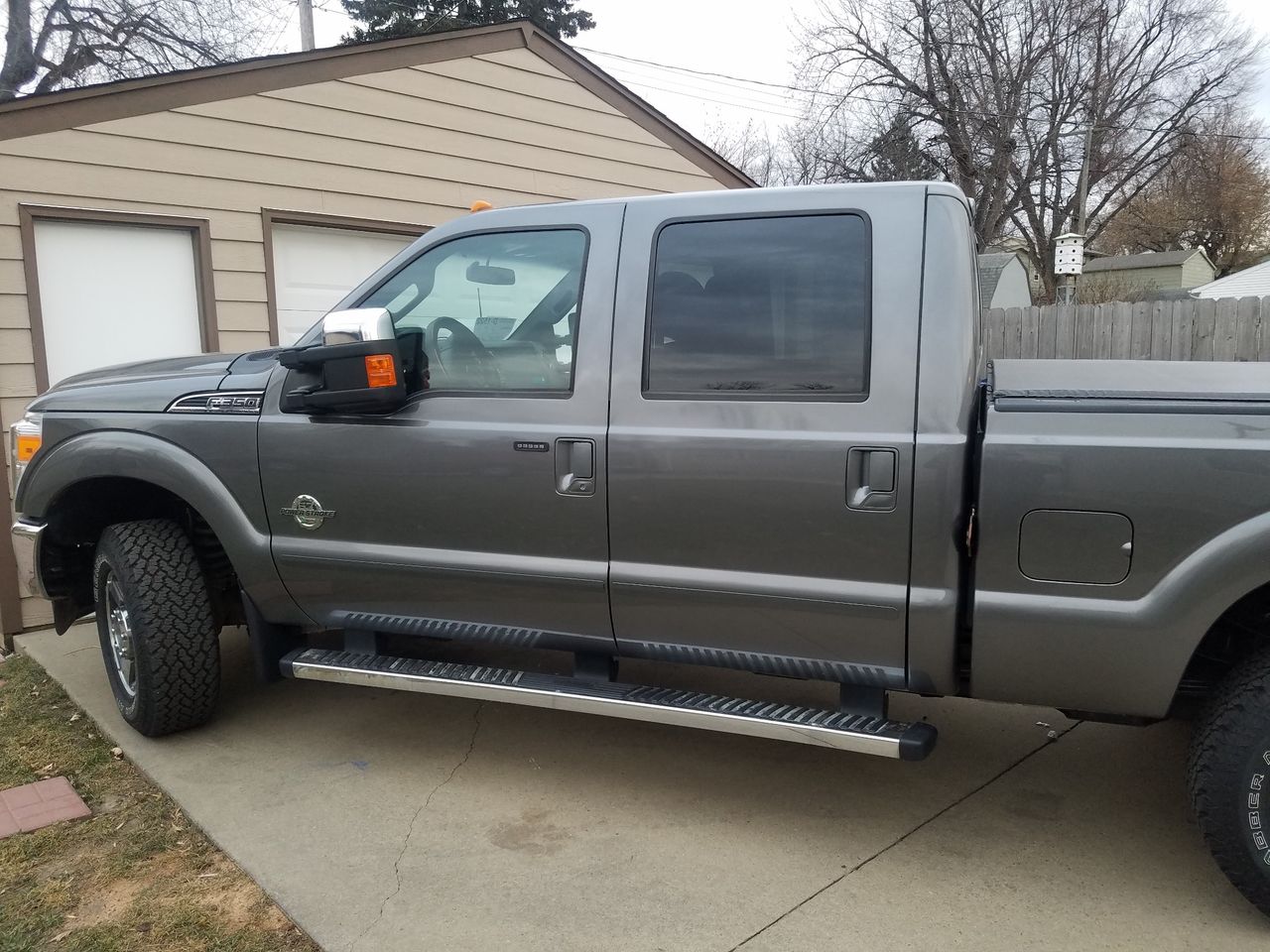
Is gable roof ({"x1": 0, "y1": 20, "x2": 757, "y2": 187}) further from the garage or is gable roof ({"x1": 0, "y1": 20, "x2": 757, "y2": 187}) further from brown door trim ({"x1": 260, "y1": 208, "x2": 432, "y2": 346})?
the garage

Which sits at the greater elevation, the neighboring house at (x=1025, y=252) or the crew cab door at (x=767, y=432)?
the neighboring house at (x=1025, y=252)

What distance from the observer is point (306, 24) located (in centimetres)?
1146

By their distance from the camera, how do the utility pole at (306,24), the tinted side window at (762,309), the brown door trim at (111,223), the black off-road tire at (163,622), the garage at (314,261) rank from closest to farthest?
the tinted side window at (762,309)
the black off-road tire at (163,622)
the brown door trim at (111,223)
the garage at (314,261)
the utility pole at (306,24)

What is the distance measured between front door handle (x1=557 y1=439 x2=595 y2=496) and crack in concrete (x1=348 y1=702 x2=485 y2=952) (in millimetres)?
1273

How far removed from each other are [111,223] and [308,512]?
10.7 feet

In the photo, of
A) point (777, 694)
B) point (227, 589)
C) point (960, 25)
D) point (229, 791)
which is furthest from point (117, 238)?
point (960, 25)

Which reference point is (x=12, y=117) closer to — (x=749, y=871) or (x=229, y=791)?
(x=229, y=791)

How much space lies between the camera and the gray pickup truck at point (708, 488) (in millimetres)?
2441

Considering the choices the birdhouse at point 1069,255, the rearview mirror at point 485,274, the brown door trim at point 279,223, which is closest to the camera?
the rearview mirror at point 485,274

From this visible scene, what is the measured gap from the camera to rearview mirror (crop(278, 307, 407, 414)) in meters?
3.08

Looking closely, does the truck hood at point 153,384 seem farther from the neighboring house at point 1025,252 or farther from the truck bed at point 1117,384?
the neighboring house at point 1025,252

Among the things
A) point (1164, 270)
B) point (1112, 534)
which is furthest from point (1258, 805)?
point (1164, 270)

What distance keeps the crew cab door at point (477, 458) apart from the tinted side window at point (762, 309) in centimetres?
21

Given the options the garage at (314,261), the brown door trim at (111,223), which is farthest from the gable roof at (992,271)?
the brown door trim at (111,223)
